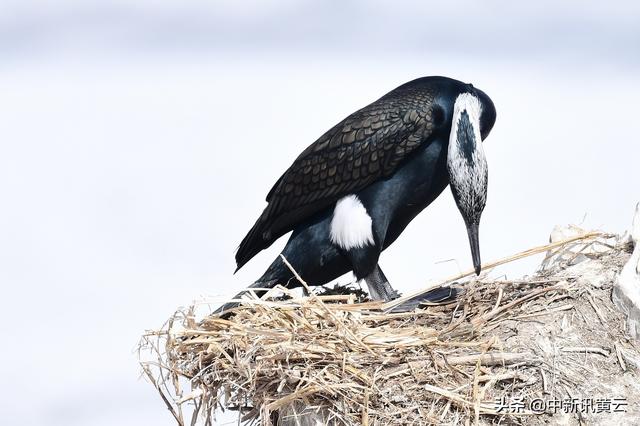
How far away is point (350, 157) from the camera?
17.0 feet

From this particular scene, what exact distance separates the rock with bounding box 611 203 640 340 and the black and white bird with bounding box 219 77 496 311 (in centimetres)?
65

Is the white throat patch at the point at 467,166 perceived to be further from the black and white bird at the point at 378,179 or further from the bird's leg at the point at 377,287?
the bird's leg at the point at 377,287

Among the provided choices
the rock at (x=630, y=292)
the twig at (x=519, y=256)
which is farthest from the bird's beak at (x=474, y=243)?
the rock at (x=630, y=292)

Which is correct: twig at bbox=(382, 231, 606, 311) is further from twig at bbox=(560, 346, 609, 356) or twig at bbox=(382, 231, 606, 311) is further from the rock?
twig at bbox=(560, 346, 609, 356)

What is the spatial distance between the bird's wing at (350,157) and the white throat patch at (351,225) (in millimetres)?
57

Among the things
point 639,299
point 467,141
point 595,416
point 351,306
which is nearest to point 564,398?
point 595,416

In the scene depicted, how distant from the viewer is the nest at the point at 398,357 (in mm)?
4199

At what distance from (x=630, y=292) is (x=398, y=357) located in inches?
39.9

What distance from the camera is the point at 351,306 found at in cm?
474

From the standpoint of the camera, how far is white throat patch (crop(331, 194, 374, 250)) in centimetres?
518

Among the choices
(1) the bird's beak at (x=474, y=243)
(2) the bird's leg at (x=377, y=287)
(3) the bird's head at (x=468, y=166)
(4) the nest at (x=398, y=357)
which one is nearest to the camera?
(4) the nest at (x=398, y=357)

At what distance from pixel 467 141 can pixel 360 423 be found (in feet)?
4.72

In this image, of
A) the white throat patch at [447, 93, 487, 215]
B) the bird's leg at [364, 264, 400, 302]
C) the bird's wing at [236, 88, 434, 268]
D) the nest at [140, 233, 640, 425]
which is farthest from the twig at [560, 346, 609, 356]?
the bird's wing at [236, 88, 434, 268]

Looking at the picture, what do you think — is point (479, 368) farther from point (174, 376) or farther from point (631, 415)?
point (174, 376)
